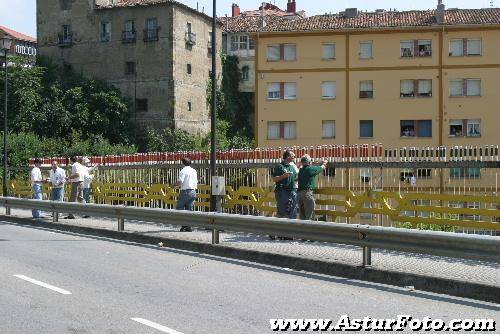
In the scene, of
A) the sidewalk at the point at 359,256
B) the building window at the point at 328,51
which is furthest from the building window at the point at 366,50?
the sidewalk at the point at 359,256

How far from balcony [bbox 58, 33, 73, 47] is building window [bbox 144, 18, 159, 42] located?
7939mm

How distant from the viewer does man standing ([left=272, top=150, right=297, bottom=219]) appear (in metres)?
16.1

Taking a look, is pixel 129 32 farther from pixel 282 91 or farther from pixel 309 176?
pixel 309 176

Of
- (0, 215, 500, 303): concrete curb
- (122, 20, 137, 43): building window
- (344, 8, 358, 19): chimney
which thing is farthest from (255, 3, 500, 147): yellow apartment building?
(0, 215, 500, 303): concrete curb

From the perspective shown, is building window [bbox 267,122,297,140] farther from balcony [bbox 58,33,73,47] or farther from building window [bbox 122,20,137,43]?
balcony [bbox 58,33,73,47]

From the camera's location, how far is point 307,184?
51.2 ft

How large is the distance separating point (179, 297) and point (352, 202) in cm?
885

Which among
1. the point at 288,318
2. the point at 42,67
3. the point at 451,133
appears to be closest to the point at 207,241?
the point at 288,318

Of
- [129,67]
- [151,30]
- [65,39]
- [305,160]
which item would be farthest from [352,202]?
[65,39]

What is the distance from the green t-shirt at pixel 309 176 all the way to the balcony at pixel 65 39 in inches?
2382

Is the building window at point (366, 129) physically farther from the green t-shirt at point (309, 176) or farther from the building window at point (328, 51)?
the green t-shirt at point (309, 176)

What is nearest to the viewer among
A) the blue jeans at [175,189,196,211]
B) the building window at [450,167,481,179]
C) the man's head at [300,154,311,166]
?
the man's head at [300,154,311,166]

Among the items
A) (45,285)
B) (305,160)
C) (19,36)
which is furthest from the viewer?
(19,36)

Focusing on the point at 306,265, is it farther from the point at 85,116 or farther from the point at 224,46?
the point at 224,46
